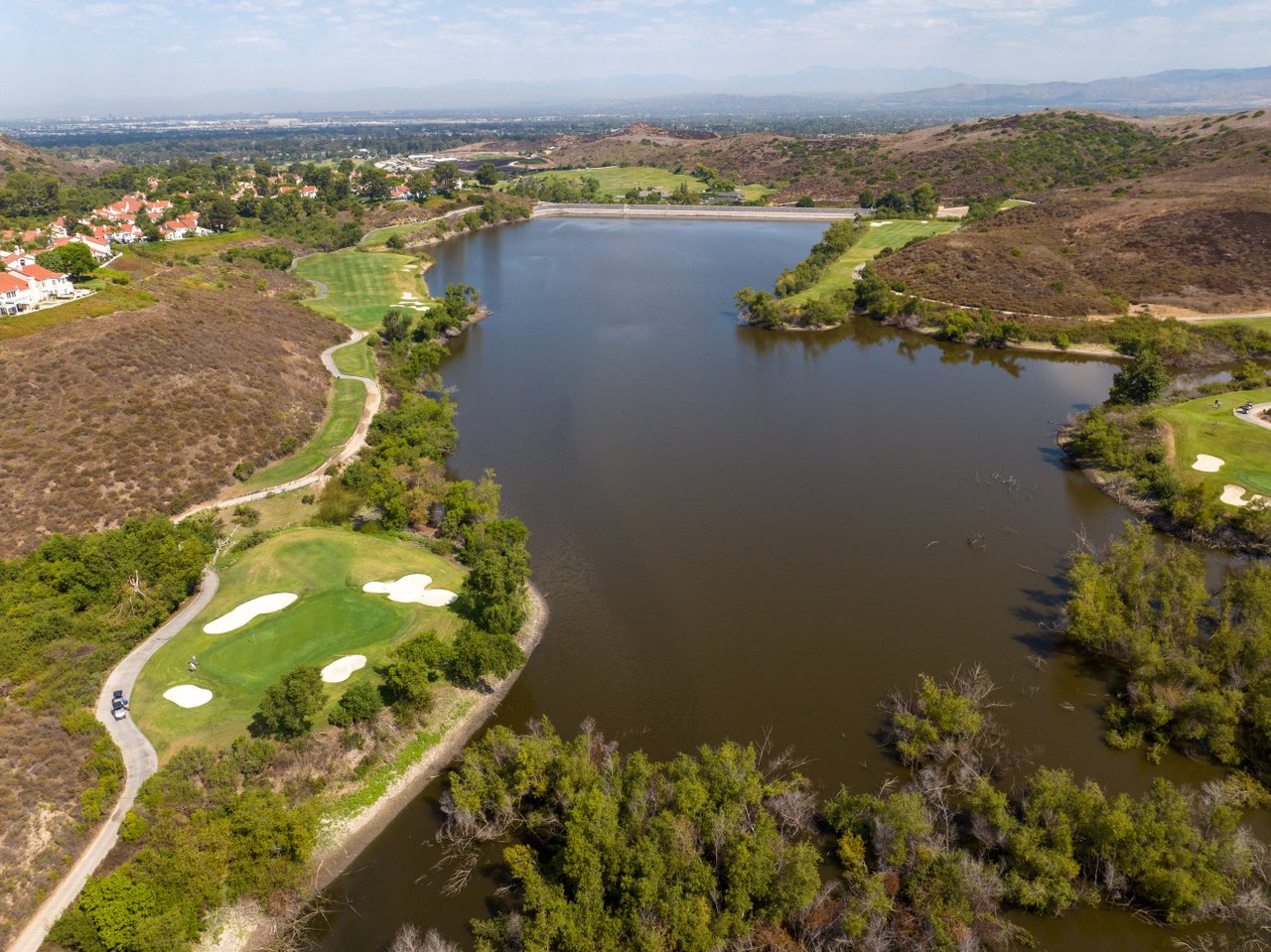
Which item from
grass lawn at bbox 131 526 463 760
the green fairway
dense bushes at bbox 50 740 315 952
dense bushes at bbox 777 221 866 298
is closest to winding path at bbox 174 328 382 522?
grass lawn at bbox 131 526 463 760

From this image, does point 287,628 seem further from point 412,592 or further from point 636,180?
point 636,180

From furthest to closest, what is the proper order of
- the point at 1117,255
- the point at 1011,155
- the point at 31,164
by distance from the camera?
the point at 31,164
the point at 1011,155
the point at 1117,255

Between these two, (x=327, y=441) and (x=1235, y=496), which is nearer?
(x=1235, y=496)

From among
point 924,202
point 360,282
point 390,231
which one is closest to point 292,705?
point 360,282

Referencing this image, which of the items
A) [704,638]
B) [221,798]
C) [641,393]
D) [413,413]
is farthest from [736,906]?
[641,393]

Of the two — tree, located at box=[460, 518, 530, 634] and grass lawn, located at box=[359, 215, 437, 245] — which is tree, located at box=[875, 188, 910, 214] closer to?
grass lawn, located at box=[359, 215, 437, 245]

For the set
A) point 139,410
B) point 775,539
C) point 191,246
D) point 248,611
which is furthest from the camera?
point 191,246
